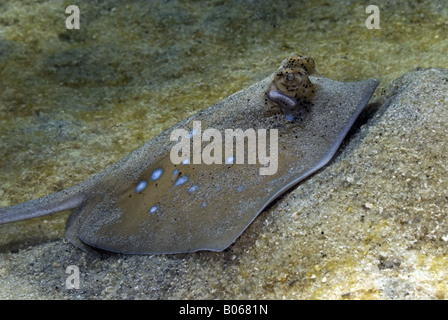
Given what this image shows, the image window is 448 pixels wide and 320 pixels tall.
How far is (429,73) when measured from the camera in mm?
3527

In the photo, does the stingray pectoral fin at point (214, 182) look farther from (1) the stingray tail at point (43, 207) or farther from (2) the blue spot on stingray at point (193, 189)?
(1) the stingray tail at point (43, 207)

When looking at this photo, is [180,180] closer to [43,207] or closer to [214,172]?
[214,172]

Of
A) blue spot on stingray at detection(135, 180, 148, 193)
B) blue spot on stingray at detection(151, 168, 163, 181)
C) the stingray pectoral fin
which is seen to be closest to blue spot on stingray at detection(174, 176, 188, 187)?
the stingray pectoral fin

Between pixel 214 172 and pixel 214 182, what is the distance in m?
0.09

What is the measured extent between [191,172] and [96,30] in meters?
4.23

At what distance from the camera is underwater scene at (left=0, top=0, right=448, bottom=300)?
2.59m

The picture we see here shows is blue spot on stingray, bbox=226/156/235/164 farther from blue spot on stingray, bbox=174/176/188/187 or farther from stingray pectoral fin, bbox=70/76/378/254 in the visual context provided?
blue spot on stingray, bbox=174/176/188/187

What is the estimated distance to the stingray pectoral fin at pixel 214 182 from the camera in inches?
110

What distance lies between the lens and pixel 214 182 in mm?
2975

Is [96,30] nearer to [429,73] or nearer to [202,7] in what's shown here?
[202,7]

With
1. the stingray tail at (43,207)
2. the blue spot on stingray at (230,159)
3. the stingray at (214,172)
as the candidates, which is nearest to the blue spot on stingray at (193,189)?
the stingray at (214,172)

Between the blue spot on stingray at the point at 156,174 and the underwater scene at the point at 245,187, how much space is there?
0.02m
